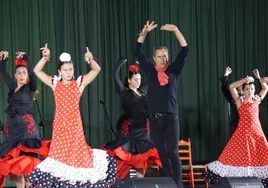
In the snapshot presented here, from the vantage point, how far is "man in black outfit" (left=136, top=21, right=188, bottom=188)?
5102 millimetres

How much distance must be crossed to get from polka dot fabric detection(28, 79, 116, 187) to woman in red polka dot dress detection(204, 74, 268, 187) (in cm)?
151

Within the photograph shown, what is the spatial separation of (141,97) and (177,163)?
1484 millimetres

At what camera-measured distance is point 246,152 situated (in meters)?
6.07

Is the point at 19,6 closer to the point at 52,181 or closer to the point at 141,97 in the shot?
the point at 141,97

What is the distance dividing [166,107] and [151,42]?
2.99 meters

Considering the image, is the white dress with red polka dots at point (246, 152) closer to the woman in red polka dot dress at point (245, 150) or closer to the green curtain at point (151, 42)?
the woman in red polka dot dress at point (245, 150)

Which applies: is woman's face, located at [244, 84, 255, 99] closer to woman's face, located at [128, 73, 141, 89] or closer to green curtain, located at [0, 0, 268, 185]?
woman's face, located at [128, 73, 141, 89]

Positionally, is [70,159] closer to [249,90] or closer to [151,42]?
[249,90]

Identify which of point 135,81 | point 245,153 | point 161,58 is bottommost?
point 245,153

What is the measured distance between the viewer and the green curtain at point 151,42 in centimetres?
775

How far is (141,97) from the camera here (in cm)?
639

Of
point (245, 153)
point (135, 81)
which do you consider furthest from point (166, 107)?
point (245, 153)

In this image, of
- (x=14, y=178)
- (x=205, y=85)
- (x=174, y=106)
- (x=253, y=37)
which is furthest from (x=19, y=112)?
(x=253, y=37)

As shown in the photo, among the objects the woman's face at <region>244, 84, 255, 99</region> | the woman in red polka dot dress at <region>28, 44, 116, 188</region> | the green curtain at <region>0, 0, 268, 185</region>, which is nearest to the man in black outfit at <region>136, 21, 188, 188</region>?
the woman in red polka dot dress at <region>28, 44, 116, 188</region>
